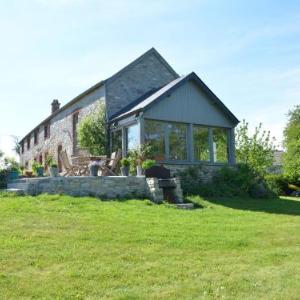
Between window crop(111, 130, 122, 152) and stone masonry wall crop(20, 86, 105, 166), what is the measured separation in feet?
6.07

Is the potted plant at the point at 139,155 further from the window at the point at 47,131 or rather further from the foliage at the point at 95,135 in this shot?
the window at the point at 47,131

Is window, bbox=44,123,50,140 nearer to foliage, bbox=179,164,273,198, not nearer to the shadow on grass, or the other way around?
foliage, bbox=179,164,273,198

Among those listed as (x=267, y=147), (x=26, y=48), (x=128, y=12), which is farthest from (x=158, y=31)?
(x=267, y=147)

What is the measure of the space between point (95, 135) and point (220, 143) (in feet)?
18.9

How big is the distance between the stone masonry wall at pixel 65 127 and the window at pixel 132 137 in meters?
2.64

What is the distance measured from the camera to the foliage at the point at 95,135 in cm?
1962

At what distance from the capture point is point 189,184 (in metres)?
17.3

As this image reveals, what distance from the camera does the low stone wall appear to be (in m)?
13.6

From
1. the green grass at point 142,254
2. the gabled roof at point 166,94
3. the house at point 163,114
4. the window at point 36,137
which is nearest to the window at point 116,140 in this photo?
the house at point 163,114

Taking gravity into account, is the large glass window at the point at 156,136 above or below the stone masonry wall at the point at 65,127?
below

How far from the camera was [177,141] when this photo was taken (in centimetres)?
1867

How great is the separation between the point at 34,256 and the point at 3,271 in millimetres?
716

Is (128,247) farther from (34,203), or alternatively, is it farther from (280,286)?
(34,203)

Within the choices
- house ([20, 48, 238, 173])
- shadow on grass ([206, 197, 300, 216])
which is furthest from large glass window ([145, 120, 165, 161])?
shadow on grass ([206, 197, 300, 216])
